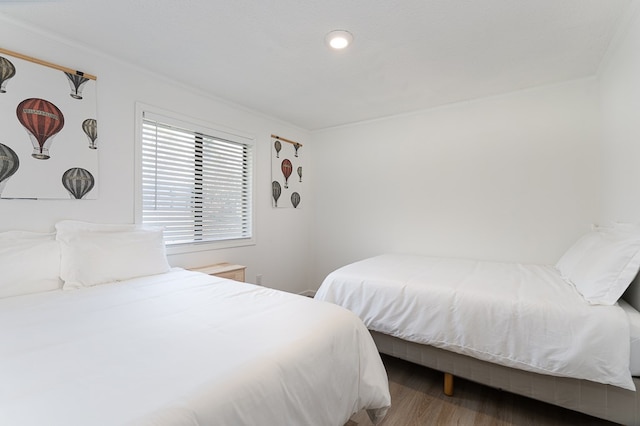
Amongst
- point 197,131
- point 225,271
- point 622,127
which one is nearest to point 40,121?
point 197,131

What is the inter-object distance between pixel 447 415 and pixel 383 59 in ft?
8.43

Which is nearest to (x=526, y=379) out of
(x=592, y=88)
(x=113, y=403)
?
(x=113, y=403)

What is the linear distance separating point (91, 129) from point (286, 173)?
217 cm

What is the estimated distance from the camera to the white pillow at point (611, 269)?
1.59m

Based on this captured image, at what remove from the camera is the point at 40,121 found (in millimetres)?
1968

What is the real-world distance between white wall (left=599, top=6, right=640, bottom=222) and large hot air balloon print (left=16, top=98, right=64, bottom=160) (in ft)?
12.5

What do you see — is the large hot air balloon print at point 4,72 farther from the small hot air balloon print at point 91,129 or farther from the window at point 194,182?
the window at point 194,182

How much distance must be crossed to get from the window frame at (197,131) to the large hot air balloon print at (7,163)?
28.5 inches

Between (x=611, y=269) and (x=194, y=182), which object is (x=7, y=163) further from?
(x=611, y=269)

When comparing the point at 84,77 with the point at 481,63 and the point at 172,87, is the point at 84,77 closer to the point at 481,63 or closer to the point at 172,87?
the point at 172,87

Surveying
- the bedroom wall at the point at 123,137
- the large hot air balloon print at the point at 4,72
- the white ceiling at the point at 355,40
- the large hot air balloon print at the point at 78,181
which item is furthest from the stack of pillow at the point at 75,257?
the white ceiling at the point at 355,40

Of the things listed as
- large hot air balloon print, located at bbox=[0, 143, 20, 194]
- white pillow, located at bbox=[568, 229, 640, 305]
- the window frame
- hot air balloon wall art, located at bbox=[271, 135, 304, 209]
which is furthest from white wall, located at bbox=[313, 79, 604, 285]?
large hot air balloon print, located at bbox=[0, 143, 20, 194]

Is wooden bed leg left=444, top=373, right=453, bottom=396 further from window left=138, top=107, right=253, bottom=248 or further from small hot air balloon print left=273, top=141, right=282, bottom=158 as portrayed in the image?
small hot air balloon print left=273, top=141, right=282, bottom=158

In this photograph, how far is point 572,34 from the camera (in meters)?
1.95
